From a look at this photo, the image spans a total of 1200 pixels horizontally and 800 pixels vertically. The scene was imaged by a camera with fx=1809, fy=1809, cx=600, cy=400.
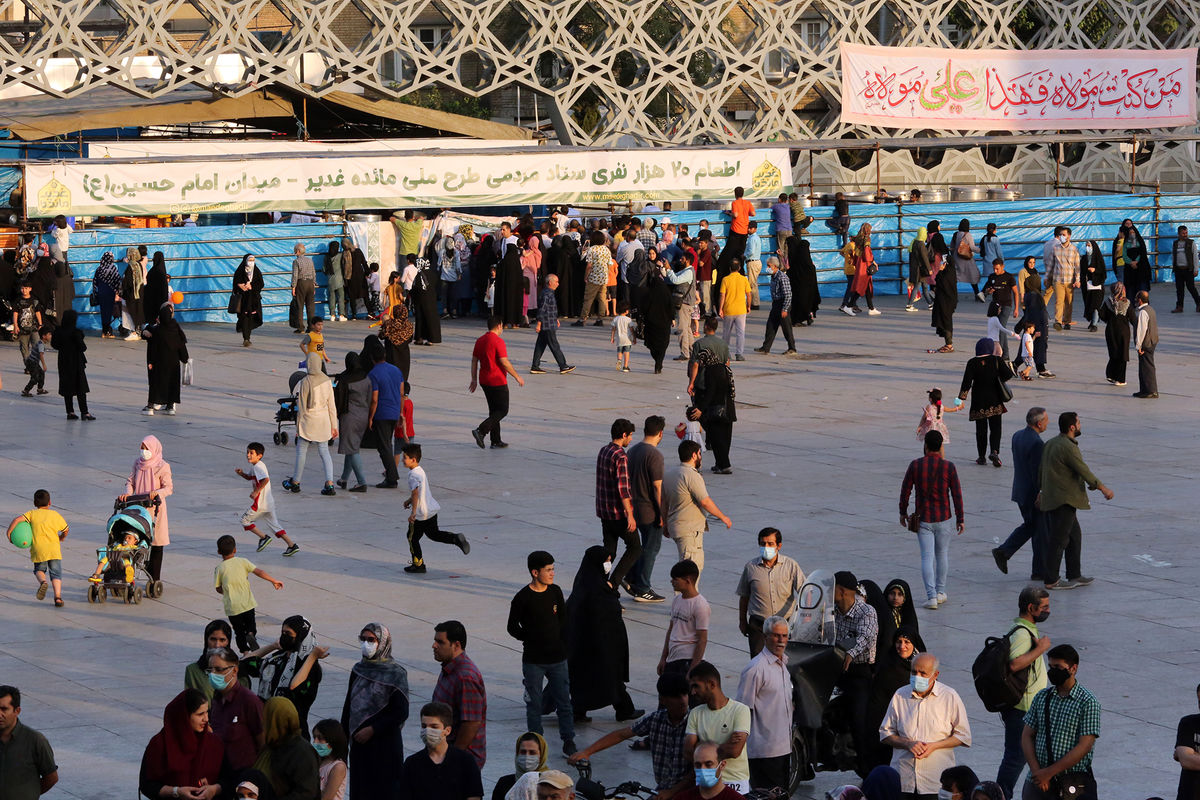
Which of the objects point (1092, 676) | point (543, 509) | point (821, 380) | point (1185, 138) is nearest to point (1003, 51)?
point (1185, 138)

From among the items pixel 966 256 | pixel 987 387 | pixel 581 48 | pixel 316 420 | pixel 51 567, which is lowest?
pixel 51 567

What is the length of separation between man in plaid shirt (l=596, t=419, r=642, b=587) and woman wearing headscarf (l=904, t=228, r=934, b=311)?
731 inches

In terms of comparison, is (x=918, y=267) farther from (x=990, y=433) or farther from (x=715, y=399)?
(x=715, y=399)

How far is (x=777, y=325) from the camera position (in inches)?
1030

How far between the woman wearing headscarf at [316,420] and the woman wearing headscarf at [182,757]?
935cm

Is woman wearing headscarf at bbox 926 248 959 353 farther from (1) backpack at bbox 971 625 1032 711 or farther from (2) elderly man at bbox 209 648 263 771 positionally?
(2) elderly man at bbox 209 648 263 771

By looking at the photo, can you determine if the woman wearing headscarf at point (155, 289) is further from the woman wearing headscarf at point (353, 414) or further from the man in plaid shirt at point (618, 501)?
the man in plaid shirt at point (618, 501)

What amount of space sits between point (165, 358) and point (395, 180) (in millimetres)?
10200

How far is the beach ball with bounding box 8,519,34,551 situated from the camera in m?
13.9

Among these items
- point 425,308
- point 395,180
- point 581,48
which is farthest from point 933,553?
point 581,48

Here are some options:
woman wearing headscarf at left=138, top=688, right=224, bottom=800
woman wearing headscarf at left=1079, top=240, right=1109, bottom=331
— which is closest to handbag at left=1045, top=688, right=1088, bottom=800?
woman wearing headscarf at left=138, top=688, right=224, bottom=800

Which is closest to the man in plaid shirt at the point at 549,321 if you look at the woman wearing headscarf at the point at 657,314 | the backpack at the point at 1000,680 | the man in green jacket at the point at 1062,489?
the woman wearing headscarf at the point at 657,314

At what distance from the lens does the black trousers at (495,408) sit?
64.7 feet

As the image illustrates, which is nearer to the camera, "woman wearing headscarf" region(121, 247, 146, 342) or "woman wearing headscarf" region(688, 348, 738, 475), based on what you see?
"woman wearing headscarf" region(688, 348, 738, 475)
